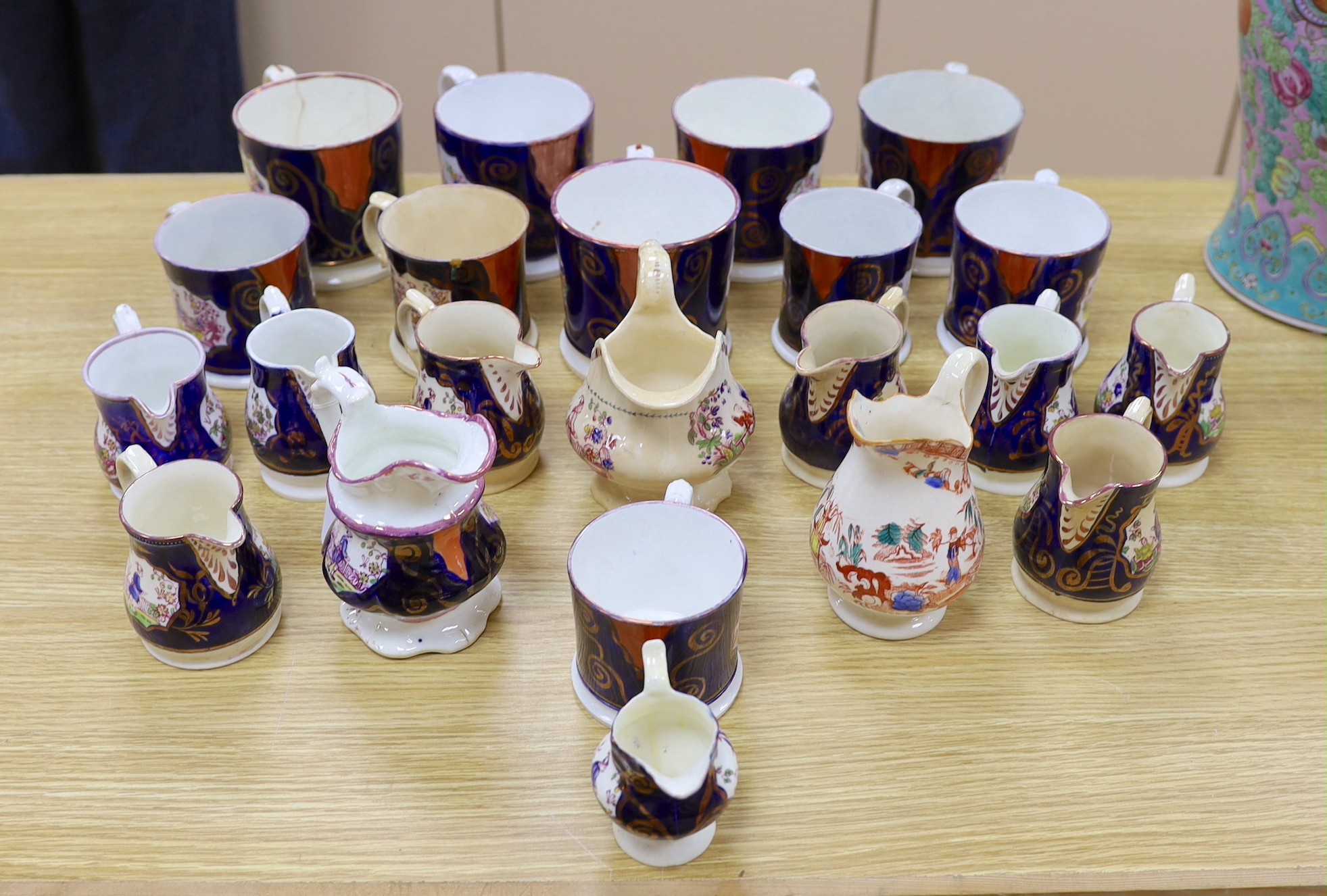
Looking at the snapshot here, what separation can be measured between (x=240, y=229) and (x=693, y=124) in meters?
0.47

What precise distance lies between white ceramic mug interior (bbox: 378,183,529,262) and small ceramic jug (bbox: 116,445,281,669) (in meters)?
0.32

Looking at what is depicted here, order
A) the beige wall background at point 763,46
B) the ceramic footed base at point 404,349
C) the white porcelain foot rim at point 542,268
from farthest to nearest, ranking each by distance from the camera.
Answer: the beige wall background at point 763,46, the white porcelain foot rim at point 542,268, the ceramic footed base at point 404,349

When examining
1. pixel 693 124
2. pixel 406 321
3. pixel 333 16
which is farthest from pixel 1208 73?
pixel 406 321

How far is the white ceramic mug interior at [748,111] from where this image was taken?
1.27 m

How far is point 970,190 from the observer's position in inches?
44.8

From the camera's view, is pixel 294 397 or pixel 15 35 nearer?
pixel 294 397

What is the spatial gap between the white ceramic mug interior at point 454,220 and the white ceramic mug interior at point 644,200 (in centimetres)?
6

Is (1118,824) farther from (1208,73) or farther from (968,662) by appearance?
(1208,73)

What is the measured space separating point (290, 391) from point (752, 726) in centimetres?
43

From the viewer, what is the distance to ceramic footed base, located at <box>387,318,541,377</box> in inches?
43.5

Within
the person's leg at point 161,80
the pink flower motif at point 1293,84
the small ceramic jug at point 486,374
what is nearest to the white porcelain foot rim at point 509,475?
the small ceramic jug at point 486,374

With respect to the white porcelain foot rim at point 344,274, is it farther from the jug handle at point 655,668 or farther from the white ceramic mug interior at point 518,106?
the jug handle at point 655,668

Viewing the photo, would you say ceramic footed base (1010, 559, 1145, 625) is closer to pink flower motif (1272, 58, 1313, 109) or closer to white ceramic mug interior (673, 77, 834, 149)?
pink flower motif (1272, 58, 1313, 109)

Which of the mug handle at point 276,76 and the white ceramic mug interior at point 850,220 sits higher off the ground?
the mug handle at point 276,76
